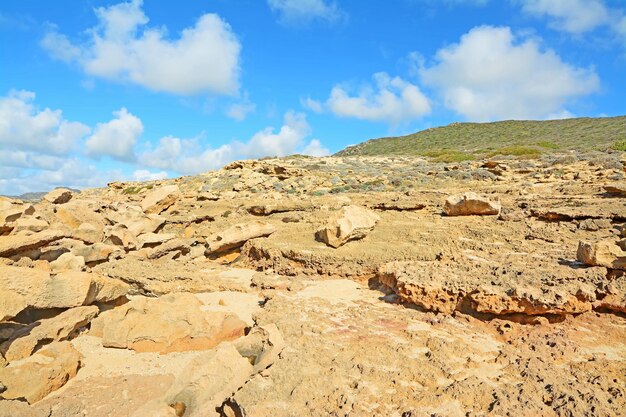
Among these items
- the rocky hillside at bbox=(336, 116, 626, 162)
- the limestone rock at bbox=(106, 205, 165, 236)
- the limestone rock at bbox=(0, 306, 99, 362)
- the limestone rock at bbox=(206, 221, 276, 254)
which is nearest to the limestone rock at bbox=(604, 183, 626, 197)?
the limestone rock at bbox=(206, 221, 276, 254)

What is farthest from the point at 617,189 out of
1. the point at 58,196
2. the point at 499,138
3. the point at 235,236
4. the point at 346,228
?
the point at 499,138

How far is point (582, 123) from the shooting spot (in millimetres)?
48719

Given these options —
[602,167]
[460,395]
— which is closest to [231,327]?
[460,395]

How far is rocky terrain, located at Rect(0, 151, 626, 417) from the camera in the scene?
3957 mm

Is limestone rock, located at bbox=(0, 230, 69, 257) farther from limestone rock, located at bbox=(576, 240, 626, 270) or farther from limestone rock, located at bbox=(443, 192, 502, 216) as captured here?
limestone rock, located at bbox=(576, 240, 626, 270)

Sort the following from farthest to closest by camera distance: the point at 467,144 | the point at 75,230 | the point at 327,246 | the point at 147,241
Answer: the point at 467,144 → the point at 147,241 → the point at 75,230 → the point at 327,246

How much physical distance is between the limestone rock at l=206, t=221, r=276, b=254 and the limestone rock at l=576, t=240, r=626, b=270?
6.65m

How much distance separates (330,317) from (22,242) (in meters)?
5.75

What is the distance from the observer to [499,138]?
48188 mm

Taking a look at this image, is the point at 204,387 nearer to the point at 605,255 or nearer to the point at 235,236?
the point at 605,255

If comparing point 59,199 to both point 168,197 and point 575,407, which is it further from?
point 575,407

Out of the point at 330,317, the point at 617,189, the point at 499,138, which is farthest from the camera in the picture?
the point at 499,138

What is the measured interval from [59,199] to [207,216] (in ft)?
16.3

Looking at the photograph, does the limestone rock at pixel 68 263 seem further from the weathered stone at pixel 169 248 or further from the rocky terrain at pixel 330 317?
the weathered stone at pixel 169 248
